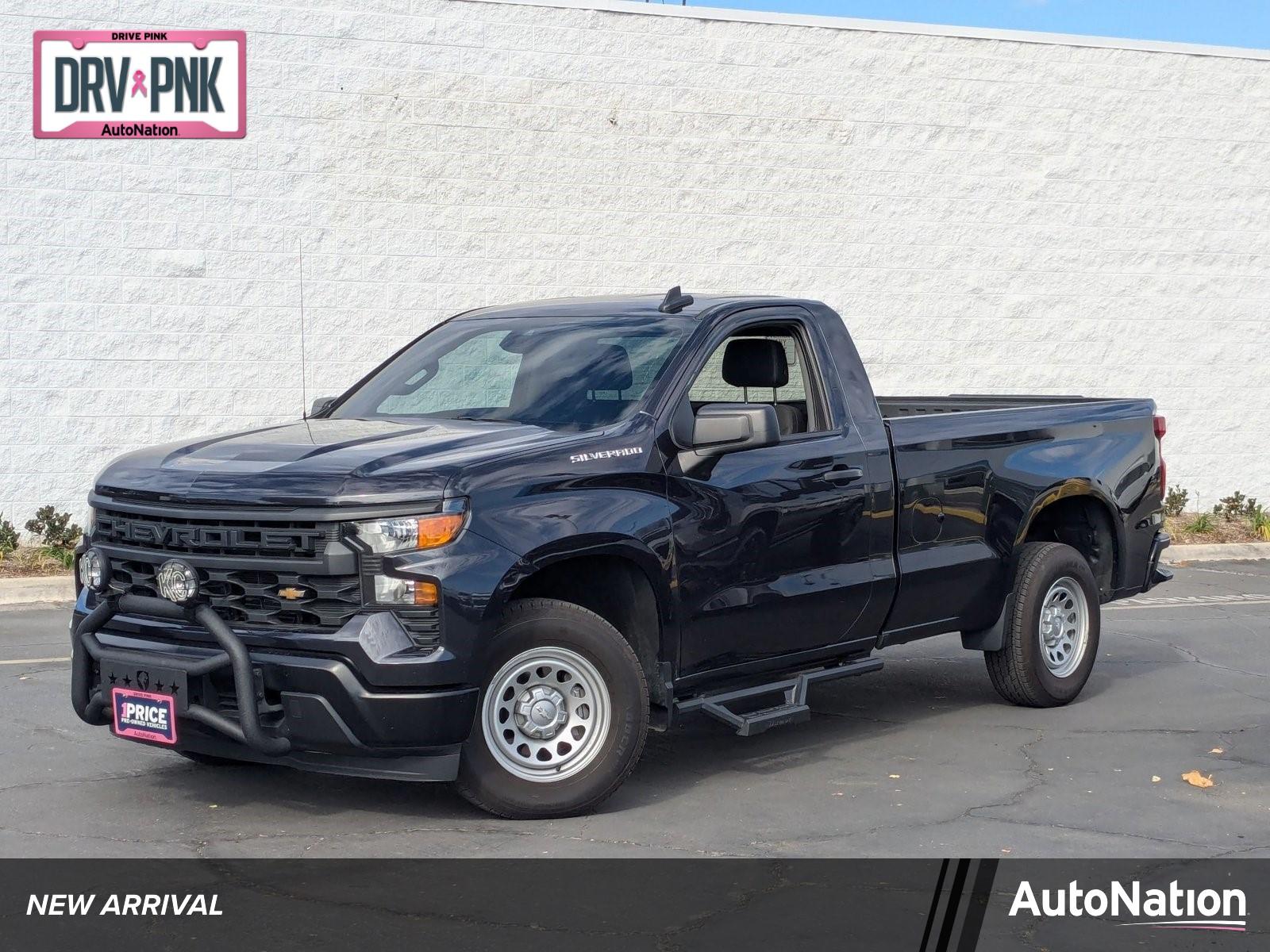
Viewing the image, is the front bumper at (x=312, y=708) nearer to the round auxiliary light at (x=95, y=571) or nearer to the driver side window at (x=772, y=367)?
the round auxiliary light at (x=95, y=571)

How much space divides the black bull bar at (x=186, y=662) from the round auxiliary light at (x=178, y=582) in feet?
0.11

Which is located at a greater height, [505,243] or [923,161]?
[923,161]

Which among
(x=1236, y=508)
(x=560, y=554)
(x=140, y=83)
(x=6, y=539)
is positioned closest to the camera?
(x=560, y=554)

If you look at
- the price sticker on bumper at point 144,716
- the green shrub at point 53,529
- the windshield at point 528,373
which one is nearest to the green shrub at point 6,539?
the green shrub at point 53,529

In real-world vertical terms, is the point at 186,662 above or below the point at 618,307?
below

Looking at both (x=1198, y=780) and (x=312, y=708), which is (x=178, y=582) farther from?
(x=1198, y=780)

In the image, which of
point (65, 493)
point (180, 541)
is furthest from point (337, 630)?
point (65, 493)

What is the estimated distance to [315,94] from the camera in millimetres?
14375

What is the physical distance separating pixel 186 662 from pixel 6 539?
842 centimetres

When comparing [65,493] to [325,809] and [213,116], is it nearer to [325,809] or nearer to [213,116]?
[213,116]

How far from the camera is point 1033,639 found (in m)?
8.45

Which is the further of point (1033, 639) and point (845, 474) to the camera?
point (1033, 639)

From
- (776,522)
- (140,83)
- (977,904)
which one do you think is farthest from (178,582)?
(140,83)

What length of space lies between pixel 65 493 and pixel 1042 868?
10545mm
